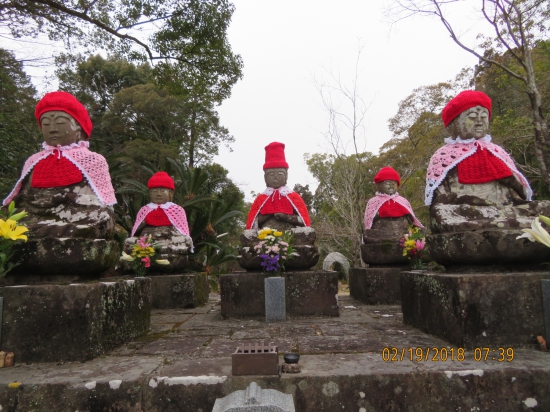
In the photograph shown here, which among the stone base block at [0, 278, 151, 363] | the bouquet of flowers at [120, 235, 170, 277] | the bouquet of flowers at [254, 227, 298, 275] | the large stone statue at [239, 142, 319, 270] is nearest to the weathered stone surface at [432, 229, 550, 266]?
the bouquet of flowers at [254, 227, 298, 275]

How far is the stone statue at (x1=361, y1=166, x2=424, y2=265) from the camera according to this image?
637cm

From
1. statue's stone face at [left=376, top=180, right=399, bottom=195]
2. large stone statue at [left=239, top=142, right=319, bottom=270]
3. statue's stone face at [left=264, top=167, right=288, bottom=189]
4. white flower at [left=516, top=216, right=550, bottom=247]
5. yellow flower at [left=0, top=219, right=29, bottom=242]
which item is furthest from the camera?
statue's stone face at [left=376, top=180, right=399, bottom=195]

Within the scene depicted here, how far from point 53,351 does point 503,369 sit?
296cm

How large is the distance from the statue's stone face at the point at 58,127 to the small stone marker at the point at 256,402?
283 cm

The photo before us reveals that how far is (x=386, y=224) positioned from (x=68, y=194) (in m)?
5.17

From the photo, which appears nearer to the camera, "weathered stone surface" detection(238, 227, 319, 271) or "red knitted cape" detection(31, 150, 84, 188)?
"red knitted cape" detection(31, 150, 84, 188)

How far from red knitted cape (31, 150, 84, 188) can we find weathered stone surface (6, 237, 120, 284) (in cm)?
65

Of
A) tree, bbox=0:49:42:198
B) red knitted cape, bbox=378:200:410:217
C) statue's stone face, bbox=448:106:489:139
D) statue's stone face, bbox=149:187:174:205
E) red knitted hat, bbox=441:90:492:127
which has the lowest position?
red knitted cape, bbox=378:200:410:217

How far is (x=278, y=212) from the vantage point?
537 centimetres

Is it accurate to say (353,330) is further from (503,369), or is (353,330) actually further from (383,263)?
(383,263)

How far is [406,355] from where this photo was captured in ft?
8.32

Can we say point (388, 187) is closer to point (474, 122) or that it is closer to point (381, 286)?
point (381, 286)

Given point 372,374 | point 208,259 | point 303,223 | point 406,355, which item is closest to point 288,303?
point 303,223
